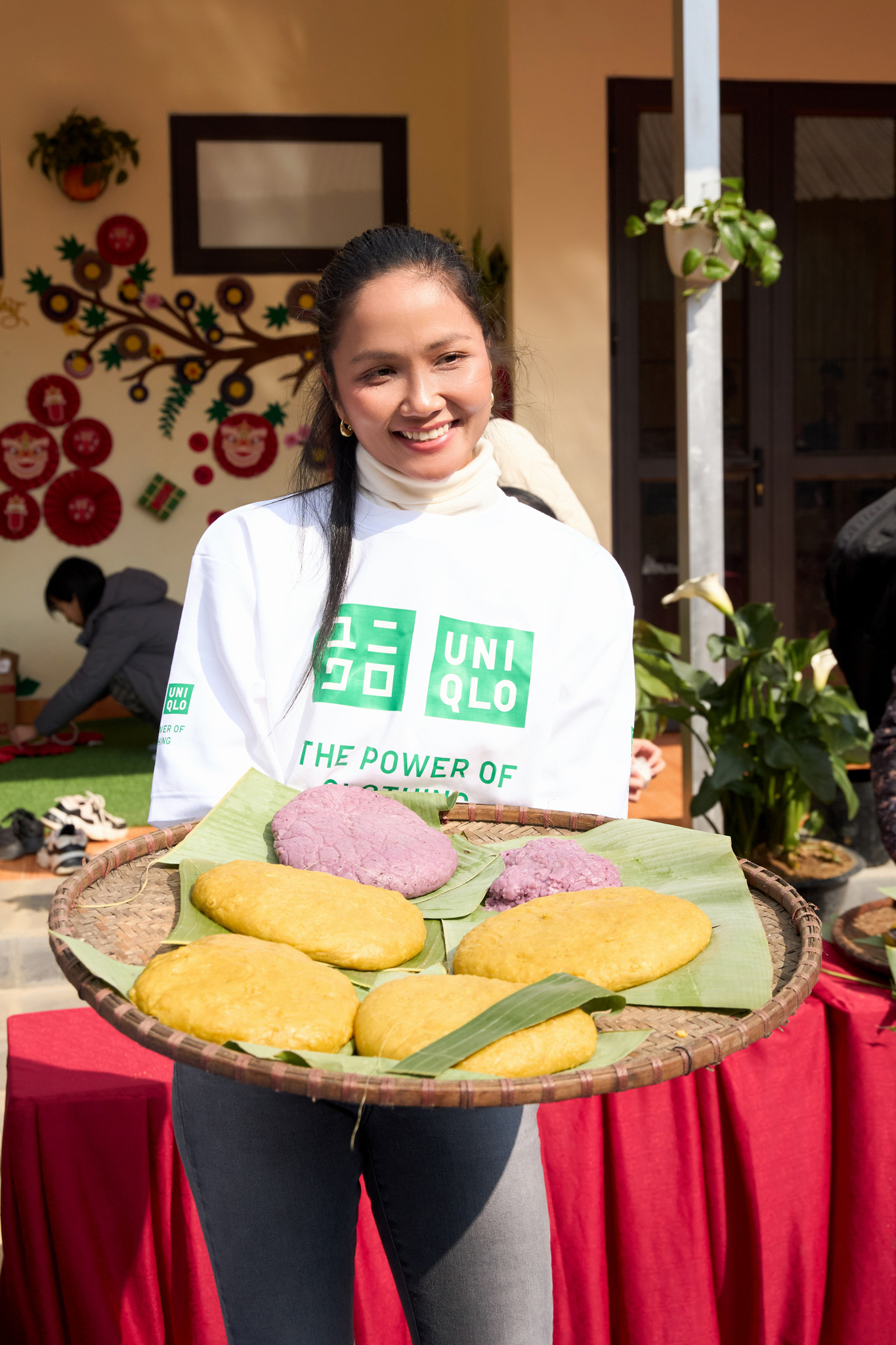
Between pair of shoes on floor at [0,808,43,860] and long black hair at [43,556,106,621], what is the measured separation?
152cm

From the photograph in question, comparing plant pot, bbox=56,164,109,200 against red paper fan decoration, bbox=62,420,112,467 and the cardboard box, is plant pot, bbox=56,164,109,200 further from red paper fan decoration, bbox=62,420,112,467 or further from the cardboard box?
the cardboard box

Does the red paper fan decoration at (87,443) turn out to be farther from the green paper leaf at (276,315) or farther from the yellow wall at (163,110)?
the green paper leaf at (276,315)

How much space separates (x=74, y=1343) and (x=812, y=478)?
159 inches

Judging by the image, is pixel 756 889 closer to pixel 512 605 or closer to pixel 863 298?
pixel 512 605

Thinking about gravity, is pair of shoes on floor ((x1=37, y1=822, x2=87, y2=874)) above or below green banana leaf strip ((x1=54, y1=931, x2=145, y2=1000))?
below

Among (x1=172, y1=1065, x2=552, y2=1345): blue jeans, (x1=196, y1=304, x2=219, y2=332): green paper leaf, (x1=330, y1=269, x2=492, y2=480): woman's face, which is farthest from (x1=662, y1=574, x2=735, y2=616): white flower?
(x1=196, y1=304, x2=219, y2=332): green paper leaf

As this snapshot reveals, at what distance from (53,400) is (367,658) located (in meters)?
4.65

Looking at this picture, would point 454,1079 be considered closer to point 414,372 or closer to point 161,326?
point 414,372

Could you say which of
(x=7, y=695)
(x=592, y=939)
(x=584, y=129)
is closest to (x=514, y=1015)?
(x=592, y=939)

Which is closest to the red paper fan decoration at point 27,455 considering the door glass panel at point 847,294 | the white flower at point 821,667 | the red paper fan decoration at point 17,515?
the red paper fan decoration at point 17,515

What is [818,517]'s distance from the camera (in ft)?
15.3

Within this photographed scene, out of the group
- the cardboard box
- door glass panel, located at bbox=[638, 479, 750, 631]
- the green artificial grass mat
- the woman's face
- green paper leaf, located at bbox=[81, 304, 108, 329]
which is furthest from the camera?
green paper leaf, located at bbox=[81, 304, 108, 329]

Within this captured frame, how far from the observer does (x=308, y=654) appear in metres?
1.25

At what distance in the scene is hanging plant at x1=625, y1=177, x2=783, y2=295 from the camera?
8.67 ft
